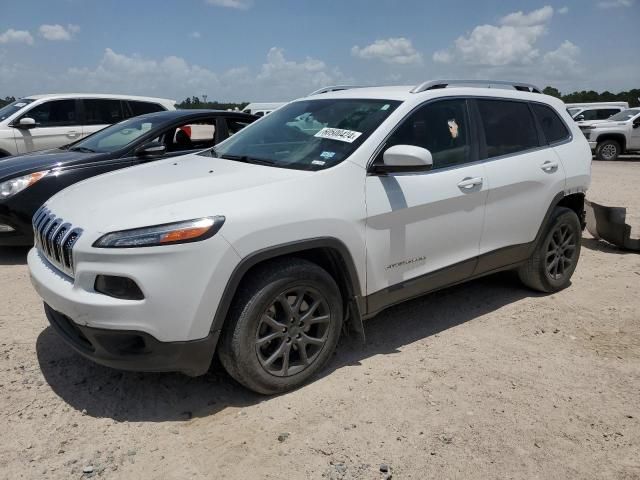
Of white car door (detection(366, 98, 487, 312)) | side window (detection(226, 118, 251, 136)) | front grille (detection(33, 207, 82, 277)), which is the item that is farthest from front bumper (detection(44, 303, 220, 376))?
side window (detection(226, 118, 251, 136))

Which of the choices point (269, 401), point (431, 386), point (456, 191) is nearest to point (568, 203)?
point (456, 191)

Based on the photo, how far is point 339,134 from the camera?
3.59 m

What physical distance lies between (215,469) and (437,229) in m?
2.06

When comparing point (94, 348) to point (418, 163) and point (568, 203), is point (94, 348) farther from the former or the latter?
point (568, 203)

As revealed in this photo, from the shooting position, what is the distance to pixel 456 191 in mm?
3818

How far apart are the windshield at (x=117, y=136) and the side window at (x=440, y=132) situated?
3.57 m

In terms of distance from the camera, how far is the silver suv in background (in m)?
9.12

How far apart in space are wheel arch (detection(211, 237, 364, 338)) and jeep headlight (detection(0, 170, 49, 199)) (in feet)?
11.9

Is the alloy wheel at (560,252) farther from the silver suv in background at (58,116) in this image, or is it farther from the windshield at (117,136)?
the silver suv in background at (58,116)

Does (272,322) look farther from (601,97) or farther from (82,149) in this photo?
(601,97)

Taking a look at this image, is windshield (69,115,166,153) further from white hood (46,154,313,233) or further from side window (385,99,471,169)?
side window (385,99,471,169)

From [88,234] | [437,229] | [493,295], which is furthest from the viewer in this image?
[493,295]

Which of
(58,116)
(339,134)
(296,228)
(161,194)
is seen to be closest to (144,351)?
(161,194)

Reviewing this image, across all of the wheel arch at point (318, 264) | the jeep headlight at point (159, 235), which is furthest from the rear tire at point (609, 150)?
the jeep headlight at point (159, 235)
